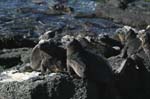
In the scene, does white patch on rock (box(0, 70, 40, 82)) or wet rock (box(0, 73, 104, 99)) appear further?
white patch on rock (box(0, 70, 40, 82))

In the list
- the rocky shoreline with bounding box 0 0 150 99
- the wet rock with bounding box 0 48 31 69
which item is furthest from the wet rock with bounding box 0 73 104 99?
the wet rock with bounding box 0 48 31 69

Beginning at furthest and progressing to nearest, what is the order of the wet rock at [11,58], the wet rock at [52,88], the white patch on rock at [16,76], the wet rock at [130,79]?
the wet rock at [11,58] → the wet rock at [130,79] → the white patch on rock at [16,76] → the wet rock at [52,88]

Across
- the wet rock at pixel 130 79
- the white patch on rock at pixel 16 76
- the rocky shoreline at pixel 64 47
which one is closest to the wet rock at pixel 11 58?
the rocky shoreline at pixel 64 47

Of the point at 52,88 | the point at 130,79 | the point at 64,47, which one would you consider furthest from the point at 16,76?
the point at 130,79

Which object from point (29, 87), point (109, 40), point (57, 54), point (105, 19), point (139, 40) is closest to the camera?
point (29, 87)

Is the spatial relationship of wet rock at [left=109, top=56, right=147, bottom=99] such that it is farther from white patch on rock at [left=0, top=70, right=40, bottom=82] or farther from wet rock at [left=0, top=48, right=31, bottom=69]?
wet rock at [left=0, top=48, right=31, bottom=69]

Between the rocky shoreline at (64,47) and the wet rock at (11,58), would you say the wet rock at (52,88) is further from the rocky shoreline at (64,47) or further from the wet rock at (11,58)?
the wet rock at (11,58)

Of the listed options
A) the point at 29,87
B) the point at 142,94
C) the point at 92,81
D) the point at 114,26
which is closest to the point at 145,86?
the point at 142,94

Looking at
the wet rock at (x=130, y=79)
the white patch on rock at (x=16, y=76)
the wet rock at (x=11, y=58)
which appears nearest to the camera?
the white patch on rock at (x=16, y=76)

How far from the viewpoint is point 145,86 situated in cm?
1373

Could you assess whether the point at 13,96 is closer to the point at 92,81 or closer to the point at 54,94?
the point at 54,94

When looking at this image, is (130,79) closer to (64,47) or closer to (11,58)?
(64,47)

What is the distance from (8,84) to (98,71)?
2078 millimetres

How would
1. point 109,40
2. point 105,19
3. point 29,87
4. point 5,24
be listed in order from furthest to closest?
1. point 105,19
2. point 5,24
3. point 109,40
4. point 29,87
